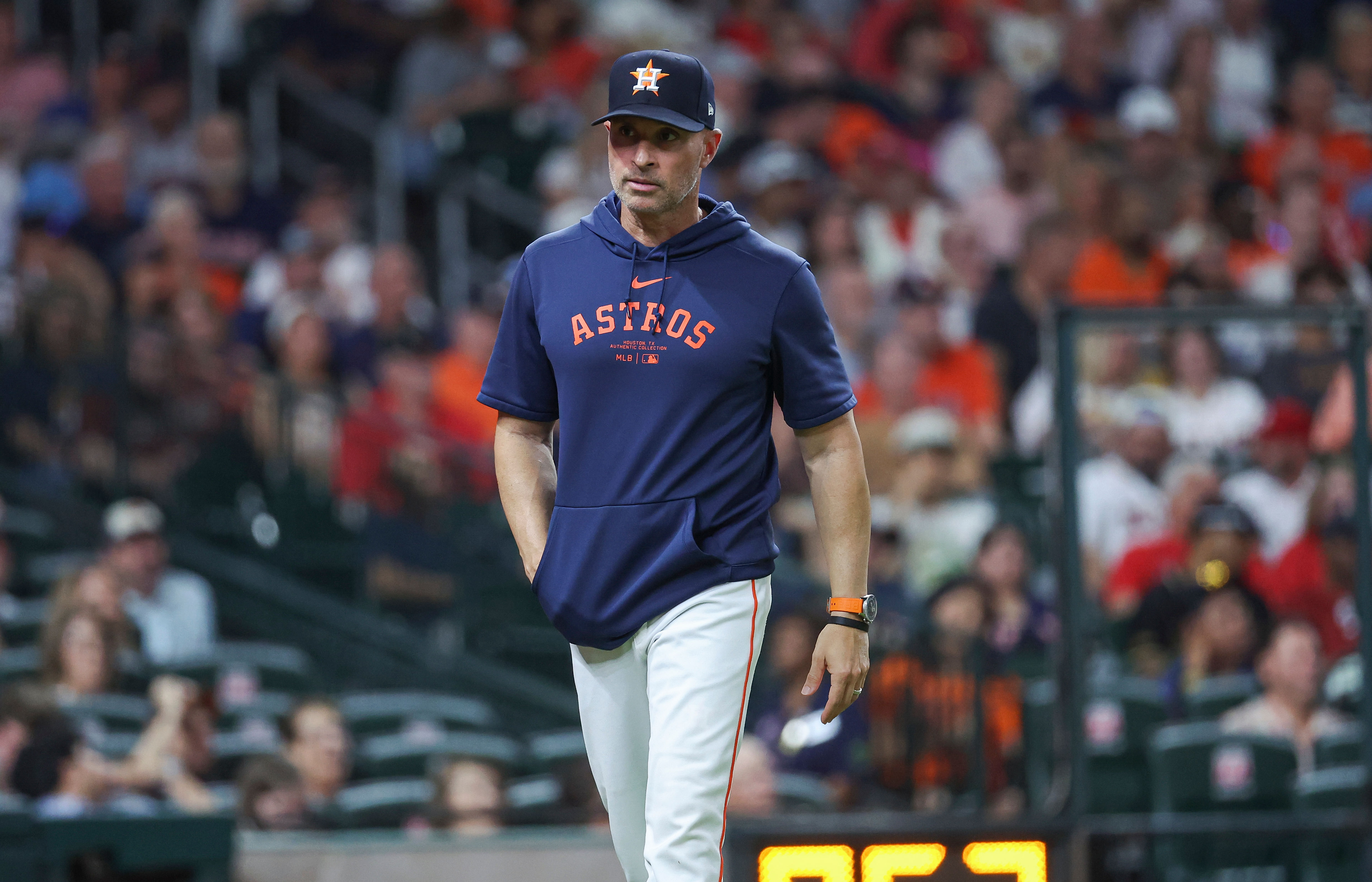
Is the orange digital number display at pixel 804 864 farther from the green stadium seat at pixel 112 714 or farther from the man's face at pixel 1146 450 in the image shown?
the man's face at pixel 1146 450

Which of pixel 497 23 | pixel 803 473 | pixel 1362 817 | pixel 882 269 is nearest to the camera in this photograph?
pixel 1362 817

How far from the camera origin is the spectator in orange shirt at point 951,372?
10.1 meters

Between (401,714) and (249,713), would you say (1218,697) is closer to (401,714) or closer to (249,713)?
(401,714)

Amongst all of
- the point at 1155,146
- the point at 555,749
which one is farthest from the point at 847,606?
the point at 1155,146

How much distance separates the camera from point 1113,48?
45.1 ft

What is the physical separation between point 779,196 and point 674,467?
7.90 m

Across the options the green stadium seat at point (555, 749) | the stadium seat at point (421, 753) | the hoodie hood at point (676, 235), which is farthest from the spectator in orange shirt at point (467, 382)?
the hoodie hood at point (676, 235)

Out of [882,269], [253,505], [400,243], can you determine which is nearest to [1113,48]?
[882,269]

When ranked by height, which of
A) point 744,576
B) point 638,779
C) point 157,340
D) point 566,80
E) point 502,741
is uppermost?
point 566,80

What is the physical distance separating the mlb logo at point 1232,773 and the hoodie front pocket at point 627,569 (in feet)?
14.3

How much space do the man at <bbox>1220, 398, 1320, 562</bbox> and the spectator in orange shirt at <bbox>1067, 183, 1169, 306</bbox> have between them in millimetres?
1642

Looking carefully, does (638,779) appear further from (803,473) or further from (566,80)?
(566,80)

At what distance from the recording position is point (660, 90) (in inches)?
136

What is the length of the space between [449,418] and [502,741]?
2642 mm
